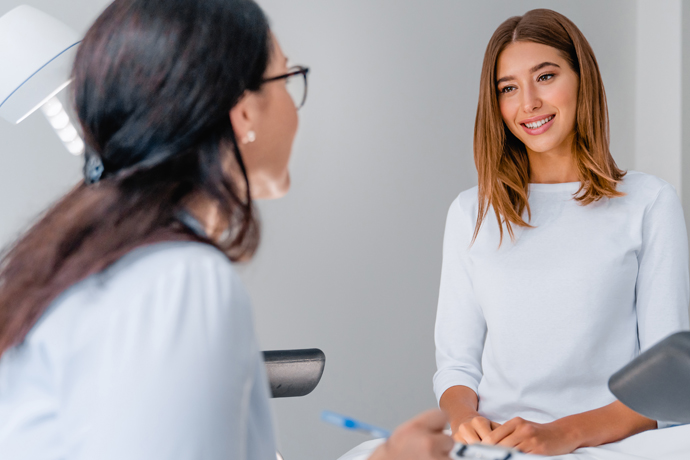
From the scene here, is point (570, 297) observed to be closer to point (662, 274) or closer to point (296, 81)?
point (662, 274)

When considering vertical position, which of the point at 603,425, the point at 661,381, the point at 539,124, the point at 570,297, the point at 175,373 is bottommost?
the point at 603,425

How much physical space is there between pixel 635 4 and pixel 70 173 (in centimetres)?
213

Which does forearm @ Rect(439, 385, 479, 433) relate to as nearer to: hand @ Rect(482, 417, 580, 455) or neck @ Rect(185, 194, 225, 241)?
hand @ Rect(482, 417, 580, 455)

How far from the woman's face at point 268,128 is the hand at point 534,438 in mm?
631

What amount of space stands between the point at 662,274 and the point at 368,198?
113 cm

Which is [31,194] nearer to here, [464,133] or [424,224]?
[424,224]

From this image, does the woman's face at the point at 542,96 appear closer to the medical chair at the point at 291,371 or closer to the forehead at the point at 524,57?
the forehead at the point at 524,57

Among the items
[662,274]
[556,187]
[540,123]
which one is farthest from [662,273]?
[540,123]

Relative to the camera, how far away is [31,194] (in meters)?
1.88

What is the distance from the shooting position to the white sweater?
1.25 m

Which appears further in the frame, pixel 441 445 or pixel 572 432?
pixel 572 432

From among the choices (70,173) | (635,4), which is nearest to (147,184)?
(70,173)

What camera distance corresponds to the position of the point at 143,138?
61 centimetres

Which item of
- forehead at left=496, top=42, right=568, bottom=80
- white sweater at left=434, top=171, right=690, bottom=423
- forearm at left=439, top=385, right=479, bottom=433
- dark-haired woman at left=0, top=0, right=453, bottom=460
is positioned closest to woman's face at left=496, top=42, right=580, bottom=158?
forehead at left=496, top=42, right=568, bottom=80
